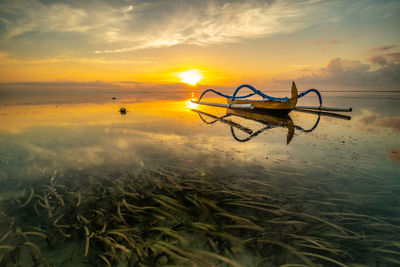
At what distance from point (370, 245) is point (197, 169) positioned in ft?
14.0

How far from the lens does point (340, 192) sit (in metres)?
4.70

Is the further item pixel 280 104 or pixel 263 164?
pixel 280 104

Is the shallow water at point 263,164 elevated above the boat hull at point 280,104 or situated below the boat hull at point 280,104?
below

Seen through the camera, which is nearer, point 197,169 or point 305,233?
point 305,233

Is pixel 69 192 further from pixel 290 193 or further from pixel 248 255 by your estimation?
pixel 290 193

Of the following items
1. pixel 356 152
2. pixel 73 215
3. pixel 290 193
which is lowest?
pixel 73 215

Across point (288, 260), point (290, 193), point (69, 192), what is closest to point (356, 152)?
point (290, 193)

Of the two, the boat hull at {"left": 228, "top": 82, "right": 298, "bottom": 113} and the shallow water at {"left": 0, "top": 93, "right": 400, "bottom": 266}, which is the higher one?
the boat hull at {"left": 228, "top": 82, "right": 298, "bottom": 113}

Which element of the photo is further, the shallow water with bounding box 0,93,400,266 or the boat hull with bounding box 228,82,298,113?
the boat hull with bounding box 228,82,298,113

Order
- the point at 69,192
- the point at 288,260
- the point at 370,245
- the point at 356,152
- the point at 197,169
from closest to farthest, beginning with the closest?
the point at 288,260 → the point at 370,245 → the point at 69,192 → the point at 197,169 → the point at 356,152

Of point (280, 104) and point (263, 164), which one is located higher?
point (280, 104)

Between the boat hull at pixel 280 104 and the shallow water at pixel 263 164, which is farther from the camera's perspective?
the boat hull at pixel 280 104

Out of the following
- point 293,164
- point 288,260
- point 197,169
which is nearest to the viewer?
point 288,260

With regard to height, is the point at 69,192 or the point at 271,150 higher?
the point at 271,150
